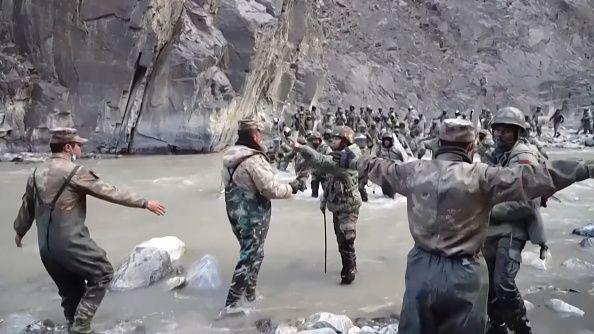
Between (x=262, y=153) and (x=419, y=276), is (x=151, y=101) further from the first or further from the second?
(x=419, y=276)

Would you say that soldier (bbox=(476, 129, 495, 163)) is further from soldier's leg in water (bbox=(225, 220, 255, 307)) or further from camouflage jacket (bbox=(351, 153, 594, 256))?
camouflage jacket (bbox=(351, 153, 594, 256))

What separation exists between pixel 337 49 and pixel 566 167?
86.2 feet

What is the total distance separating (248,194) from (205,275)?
1.14m

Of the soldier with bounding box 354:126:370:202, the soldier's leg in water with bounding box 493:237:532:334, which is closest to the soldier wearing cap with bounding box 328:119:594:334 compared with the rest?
the soldier with bounding box 354:126:370:202

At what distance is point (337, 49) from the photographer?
2758 centimetres

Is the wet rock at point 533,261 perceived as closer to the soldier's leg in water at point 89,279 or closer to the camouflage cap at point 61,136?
the soldier's leg in water at point 89,279

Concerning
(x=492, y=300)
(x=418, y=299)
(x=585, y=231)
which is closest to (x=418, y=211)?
(x=418, y=299)

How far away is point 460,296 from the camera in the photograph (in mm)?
2312

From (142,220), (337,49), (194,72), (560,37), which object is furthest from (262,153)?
(560,37)

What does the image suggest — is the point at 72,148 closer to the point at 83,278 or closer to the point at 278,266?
the point at 83,278

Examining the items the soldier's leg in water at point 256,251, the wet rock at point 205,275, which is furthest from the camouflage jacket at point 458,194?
Answer: the wet rock at point 205,275

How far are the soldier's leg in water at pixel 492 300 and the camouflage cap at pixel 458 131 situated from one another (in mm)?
1087

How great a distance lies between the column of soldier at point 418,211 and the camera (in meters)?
2.32

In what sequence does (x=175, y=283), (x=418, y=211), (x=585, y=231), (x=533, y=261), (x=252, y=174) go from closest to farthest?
1. (x=418, y=211)
2. (x=252, y=174)
3. (x=175, y=283)
4. (x=533, y=261)
5. (x=585, y=231)
